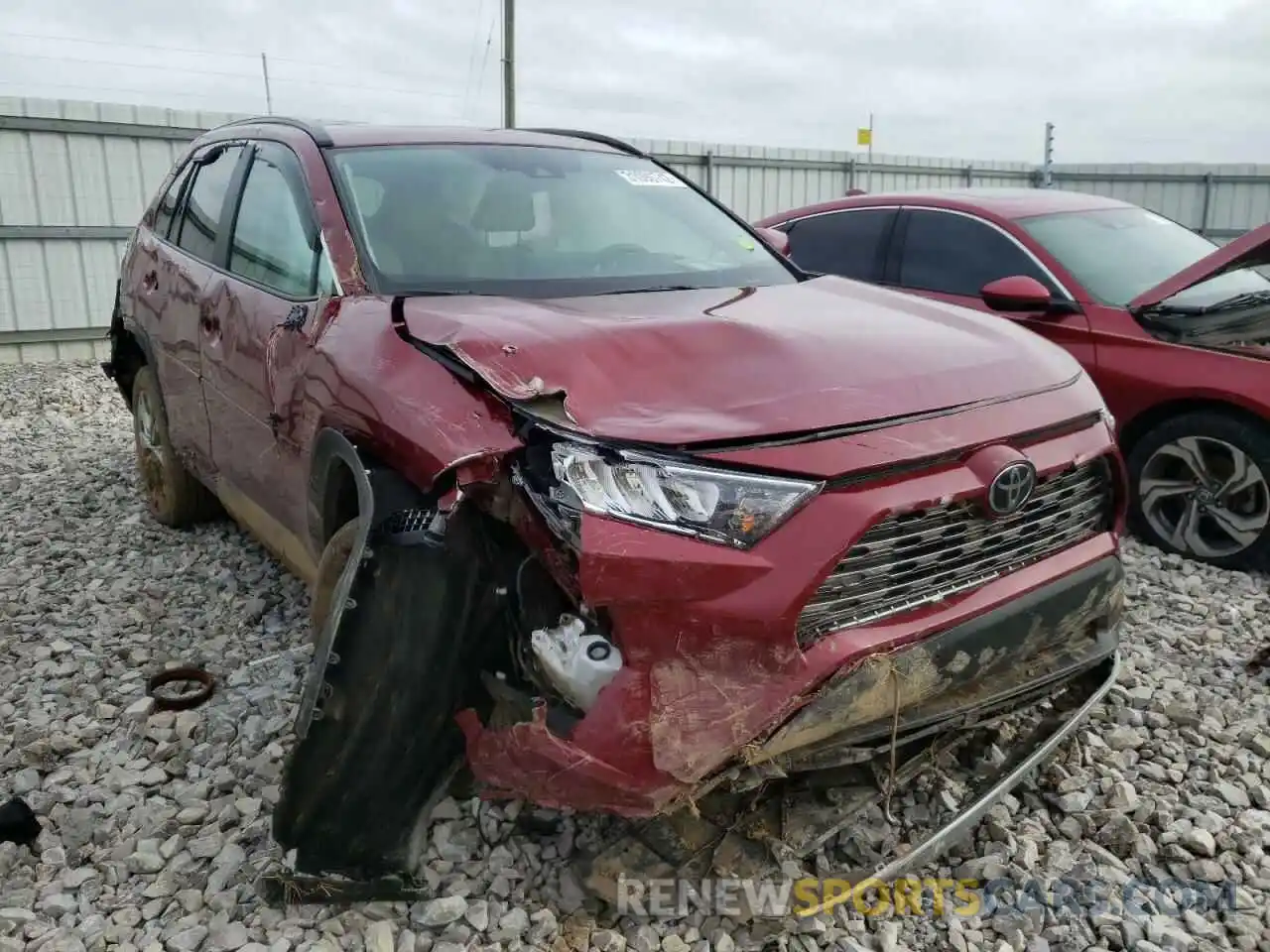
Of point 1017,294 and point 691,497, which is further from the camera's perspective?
point 1017,294

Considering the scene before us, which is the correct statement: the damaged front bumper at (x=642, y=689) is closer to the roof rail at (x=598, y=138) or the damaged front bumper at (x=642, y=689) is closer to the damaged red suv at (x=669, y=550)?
the damaged red suv at (x=669, y=550)

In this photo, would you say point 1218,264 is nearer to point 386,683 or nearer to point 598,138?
point 598,138

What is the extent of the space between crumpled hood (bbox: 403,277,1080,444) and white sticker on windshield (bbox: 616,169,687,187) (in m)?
1.02

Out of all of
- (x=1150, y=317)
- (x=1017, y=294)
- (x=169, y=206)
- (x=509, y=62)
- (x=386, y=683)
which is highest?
(x=509, y=62)

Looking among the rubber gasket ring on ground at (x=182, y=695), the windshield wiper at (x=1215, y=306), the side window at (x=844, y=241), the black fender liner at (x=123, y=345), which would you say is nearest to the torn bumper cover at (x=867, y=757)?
the rubber gasket ring on ground at (x=182, y=695)

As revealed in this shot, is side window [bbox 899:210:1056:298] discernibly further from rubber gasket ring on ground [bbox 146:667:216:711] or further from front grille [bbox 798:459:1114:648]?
rubber gasket ring on ground [bbox 146:667:216:711]

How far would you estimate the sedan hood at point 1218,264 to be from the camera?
162 inches

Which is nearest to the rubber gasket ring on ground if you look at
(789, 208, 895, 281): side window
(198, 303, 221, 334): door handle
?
(198, 303, 221, 334): door handle

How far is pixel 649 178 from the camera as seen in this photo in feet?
12.8

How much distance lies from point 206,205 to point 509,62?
1099 centimetres

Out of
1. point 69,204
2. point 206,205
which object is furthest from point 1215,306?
point 69,204

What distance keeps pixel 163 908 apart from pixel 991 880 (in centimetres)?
197

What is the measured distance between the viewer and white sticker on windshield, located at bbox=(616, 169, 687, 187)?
381 cm

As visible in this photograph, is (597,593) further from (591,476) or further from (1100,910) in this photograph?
(1100,910)
